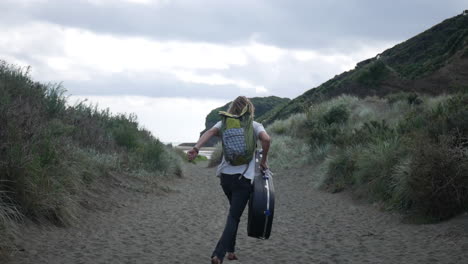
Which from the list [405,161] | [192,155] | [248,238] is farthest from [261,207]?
[405,161]

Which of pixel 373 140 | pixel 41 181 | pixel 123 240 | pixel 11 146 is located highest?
pixel 373 140

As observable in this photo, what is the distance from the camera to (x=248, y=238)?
27.5 ft

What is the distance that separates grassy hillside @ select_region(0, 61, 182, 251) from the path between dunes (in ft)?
1.39

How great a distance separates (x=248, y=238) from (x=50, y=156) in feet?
12.1

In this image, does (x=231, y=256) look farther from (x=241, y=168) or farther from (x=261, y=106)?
(x=261, y=106)

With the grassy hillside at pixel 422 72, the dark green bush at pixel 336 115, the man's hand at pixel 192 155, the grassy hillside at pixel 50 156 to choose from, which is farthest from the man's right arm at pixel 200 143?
the grassy hillside at pixel 422 72

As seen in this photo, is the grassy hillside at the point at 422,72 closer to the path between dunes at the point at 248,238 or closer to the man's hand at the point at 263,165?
the path between dunes at the point at 248,238

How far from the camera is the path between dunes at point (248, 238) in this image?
6.46 m

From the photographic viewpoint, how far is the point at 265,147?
19.4 ft

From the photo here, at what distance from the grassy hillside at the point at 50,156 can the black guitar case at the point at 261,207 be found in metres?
2.83

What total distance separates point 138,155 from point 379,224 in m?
8.94

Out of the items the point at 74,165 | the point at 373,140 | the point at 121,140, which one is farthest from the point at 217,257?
the point at 121,140

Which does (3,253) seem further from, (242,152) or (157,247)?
(242,152)

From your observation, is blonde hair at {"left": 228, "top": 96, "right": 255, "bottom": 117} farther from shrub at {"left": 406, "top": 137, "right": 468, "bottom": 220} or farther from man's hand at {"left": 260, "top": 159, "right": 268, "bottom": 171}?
shrub at {"left": 406, "top": 137, "right": 468, "bottom": 220}
